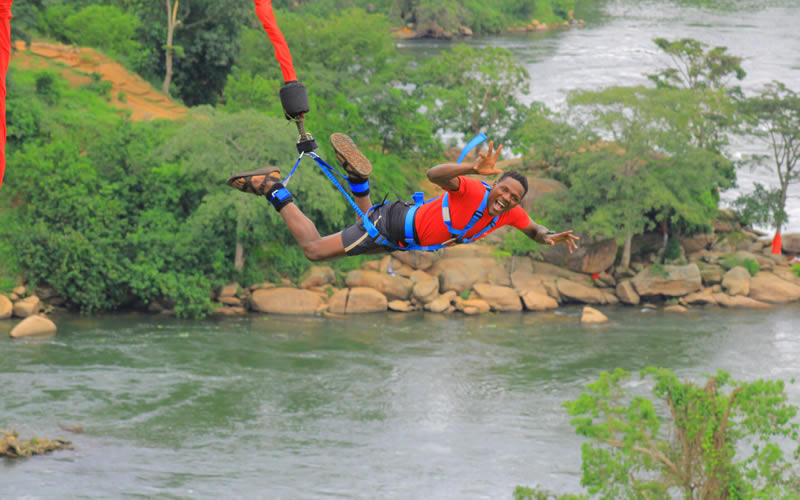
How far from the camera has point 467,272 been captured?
27.9 meters

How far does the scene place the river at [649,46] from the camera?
39312mm

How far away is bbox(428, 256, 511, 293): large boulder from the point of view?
27703 millimetres

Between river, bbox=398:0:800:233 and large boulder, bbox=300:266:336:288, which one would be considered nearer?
large boulder, bbox=300:266:336:288

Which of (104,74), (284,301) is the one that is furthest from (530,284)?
(104,74)

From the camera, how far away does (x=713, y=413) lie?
1215 cm

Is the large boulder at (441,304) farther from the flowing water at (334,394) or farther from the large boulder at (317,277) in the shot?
the large boulder at (317,277)

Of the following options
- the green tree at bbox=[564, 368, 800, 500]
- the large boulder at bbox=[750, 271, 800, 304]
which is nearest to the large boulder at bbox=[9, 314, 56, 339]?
the green tree at bbox=[564, 368, 800, 500]

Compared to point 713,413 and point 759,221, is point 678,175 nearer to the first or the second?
point 759,221

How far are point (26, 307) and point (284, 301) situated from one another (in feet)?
20.5

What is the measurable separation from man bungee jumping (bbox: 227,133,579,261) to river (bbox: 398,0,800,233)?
90.4 ft

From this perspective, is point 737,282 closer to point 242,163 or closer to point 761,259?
point 761,259

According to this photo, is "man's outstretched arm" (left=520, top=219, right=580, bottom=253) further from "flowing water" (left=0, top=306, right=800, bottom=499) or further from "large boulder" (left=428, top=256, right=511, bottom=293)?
"large boulder" (left=428, top=256, right=511, bottom=293)

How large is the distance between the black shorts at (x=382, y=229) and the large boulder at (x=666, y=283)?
73.5 feet

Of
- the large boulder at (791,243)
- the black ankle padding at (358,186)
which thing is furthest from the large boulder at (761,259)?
the black ankle padding at (358,186)
